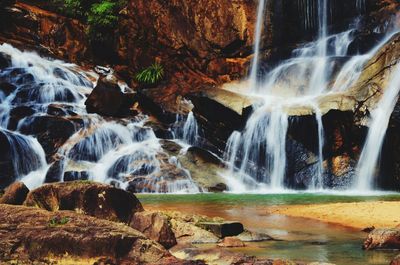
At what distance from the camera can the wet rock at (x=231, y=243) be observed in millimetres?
8534

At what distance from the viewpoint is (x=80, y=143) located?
23609 millimetres

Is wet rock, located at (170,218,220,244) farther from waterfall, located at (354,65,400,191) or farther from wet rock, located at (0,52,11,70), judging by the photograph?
wet rock, located at (0,52,11,70)

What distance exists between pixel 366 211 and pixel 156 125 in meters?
14.9

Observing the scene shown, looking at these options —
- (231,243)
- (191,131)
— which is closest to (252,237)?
(231,243)

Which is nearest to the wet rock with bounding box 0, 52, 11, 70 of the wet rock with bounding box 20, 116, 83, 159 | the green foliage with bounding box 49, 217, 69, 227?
the wet rock with bounding box 20, 116, 83, 159

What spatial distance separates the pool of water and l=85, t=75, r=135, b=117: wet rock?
9.43 meters

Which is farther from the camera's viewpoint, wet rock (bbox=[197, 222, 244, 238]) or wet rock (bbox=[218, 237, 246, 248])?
wet rock (bbox=[197, 222, 244, 238])

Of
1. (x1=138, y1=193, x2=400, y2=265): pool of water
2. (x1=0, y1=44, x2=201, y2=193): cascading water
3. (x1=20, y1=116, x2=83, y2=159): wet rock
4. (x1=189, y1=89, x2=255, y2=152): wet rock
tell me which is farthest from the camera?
(x1=20, y1=116, x2=83, y2=159): wet rock

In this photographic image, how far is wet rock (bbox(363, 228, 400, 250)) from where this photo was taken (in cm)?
823

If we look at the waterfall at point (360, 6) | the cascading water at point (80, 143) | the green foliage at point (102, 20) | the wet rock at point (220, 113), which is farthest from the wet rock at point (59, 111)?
the waterfall at point (360, 6)

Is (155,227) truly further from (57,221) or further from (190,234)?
(57,221)

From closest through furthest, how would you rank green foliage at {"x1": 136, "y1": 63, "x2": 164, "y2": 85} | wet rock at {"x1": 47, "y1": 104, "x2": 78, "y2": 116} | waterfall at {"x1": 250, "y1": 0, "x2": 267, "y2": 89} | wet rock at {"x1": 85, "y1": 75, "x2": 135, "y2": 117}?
wet rock at {"x1": 47, "y1": 104, "x2": 78, "y2": 116}
wet rock at {"x1": 85, "y1": 75, "x2": 135, "y2": 117}
waterfall at {"x1": 250, "y1": 0, "x2": 267, "y2": 89}
green foliage at {"x1": 136, "y1": 63, "x2": 164, "y2": 85}

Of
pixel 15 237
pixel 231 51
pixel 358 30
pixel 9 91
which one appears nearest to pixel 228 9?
pixel 231 51

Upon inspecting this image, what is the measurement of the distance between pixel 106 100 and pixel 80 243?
2004 centimetres
